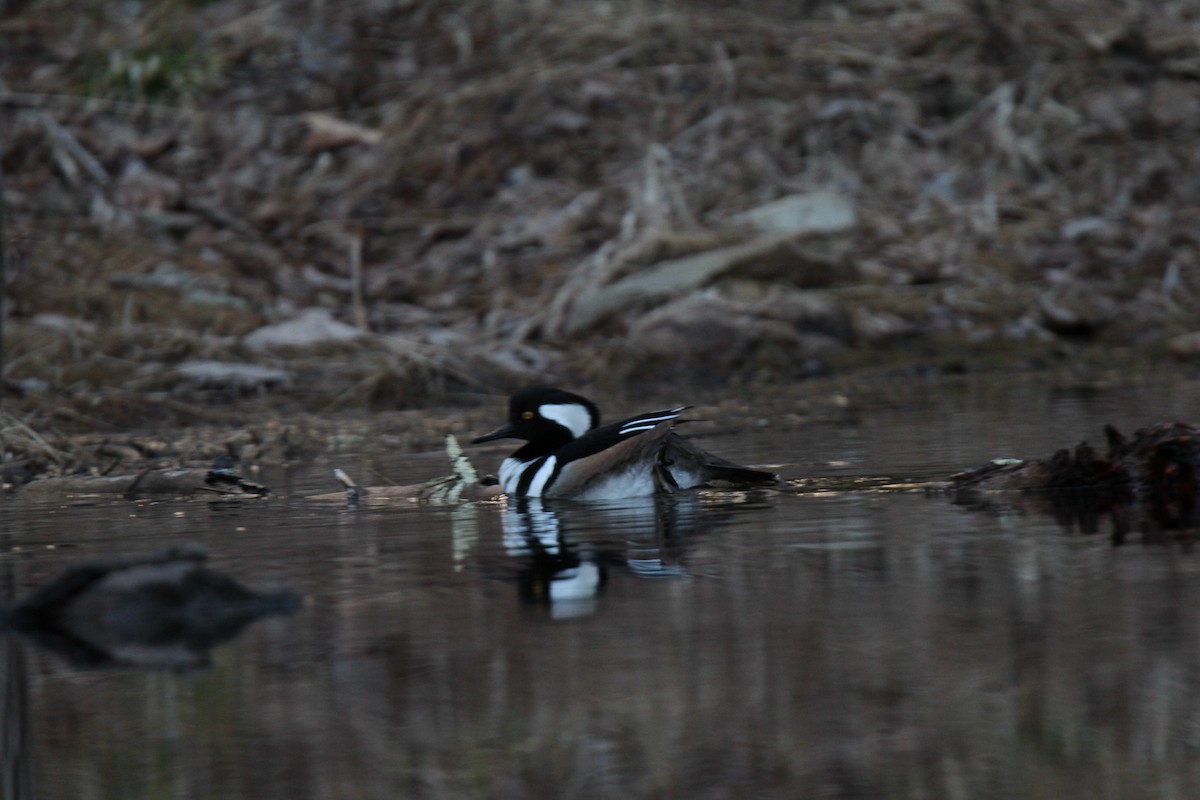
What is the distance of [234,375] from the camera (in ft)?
43.6

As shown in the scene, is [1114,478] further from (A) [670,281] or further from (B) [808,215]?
(B) [808,215]

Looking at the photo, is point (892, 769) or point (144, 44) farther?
point (144, 44)

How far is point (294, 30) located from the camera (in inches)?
790

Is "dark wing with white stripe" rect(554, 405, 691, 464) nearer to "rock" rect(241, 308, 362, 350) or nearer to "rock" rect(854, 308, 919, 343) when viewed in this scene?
"rock" rect(241, 308, 362, 350)

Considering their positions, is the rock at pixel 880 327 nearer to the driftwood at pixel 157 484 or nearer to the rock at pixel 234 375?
the rock at pixel 234 375

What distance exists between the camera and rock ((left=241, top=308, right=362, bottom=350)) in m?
14.1

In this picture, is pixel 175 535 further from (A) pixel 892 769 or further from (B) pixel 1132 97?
(B) pixel 1132 97

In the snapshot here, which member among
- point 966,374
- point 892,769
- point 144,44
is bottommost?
point 892,769

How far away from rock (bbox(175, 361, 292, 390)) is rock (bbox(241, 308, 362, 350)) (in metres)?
0.66

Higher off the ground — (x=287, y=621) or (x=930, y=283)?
(x=930, y=283)

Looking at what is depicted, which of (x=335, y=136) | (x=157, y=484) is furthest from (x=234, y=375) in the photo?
(x=335, y=136)

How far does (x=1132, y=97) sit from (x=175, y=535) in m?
13.5

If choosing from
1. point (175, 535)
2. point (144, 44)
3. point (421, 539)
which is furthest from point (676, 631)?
point (144, 44)

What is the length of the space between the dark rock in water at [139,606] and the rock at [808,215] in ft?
34.8
